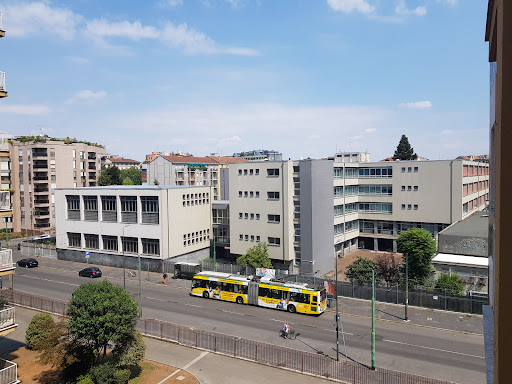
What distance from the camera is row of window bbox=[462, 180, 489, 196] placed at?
62.8m

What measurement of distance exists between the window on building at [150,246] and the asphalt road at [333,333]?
27.7 ft

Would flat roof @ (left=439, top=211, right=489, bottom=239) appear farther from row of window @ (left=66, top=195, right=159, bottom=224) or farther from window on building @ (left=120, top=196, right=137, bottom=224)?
window on building @ (left=120, top=196, right=137, bottom=224)

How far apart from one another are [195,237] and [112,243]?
39.5 ft

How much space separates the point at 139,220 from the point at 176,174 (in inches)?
2084

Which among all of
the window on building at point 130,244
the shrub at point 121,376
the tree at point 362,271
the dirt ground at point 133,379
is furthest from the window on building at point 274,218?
the shrub at point 121,376

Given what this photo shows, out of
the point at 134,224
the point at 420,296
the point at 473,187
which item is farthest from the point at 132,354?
the point at 473,187

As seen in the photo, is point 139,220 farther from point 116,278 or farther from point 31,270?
point 31,270

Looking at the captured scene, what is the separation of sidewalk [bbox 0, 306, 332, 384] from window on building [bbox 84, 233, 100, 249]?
30.7 metres

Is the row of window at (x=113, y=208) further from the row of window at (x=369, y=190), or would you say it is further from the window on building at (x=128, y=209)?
the row of window at (x=369, y=190)

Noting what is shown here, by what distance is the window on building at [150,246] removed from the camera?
56.2 m

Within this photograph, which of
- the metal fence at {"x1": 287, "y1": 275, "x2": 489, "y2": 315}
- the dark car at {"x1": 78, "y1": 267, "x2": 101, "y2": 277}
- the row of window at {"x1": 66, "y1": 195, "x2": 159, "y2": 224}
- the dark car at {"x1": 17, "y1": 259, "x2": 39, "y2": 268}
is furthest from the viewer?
the dark car at {"x1": 17, "y1": 259, "x2": 39, "y2": 268}

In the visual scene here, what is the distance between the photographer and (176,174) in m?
109

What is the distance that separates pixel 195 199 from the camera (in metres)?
61.1

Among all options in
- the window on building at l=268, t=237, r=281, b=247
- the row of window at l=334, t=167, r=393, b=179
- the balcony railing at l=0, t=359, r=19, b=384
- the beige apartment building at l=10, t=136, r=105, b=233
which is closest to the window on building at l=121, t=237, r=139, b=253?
the window on building at l=268, t=237, r=281, b=247
